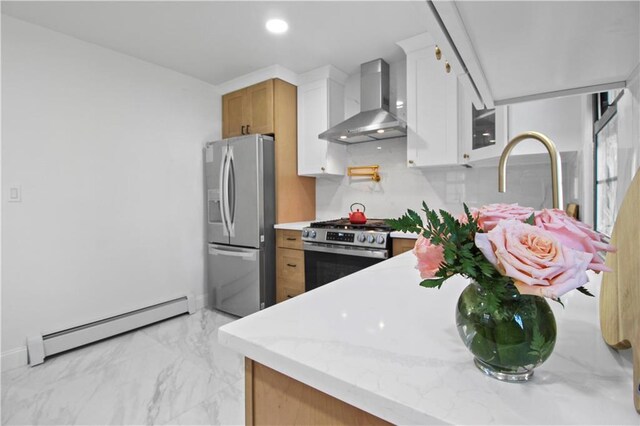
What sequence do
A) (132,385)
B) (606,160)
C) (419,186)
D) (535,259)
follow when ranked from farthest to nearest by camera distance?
1. (419,186)
2. (132,385)
3. (606,160)
4. (535,259)

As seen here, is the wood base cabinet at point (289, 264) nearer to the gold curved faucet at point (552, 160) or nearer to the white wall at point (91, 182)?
the white wall at point (91, 182)

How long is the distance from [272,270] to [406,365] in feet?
8.98

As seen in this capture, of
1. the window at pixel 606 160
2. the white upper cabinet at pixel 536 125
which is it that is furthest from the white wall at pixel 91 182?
the window at pixel 606 160

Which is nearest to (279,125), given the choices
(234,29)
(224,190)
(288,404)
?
(224,190)

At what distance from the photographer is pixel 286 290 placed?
3.15 m

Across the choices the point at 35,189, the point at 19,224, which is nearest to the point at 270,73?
the point at 35,189

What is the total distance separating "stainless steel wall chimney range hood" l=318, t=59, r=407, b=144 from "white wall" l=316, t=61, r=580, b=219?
158mm

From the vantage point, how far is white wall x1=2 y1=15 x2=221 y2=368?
2.33 m

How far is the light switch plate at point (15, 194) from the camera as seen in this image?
2287 mm

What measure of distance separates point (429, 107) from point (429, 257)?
244cm

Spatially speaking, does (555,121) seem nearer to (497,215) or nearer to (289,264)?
(497,215)

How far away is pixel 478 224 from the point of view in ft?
1.66

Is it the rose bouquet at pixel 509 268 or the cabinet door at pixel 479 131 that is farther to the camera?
the cabinet door at pixel 479 131

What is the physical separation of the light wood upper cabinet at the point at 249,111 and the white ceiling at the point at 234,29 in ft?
0.83
